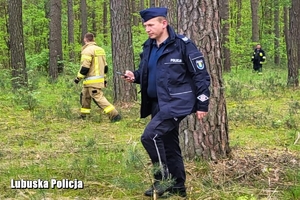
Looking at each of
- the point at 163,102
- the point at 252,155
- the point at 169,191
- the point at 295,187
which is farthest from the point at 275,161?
the point at 163,102

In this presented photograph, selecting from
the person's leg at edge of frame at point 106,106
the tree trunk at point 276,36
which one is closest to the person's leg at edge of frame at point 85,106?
the person's leg at edge of frame at point 106,106

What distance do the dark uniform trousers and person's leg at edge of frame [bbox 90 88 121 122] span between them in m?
5.27

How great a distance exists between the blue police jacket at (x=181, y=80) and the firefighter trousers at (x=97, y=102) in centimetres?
562

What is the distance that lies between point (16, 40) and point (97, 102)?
5.33 m

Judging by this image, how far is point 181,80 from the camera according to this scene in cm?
461

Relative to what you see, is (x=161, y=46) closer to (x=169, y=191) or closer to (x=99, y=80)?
(x=169, y=191)

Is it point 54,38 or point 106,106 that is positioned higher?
point 54,38

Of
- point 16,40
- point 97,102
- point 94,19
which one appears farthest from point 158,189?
point 94,19

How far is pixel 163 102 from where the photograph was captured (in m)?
4.61

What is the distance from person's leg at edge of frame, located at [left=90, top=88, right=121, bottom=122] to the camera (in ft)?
33.4

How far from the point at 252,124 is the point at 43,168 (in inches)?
196

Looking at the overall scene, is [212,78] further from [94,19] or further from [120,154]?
[94,19]

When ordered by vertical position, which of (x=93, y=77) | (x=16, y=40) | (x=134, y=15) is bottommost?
(x=93, y=77)

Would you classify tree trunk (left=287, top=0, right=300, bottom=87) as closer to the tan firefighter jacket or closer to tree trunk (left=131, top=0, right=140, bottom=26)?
the tan firefighter jacket
